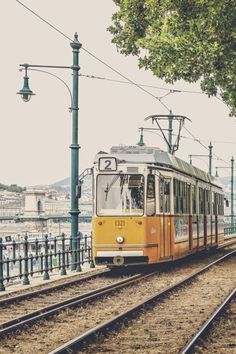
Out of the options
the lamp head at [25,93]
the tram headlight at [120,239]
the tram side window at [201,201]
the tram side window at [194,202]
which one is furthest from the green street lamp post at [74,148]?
the tram side window at [201,201]

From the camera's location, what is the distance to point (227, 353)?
906cm

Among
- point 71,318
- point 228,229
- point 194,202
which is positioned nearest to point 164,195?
point 194,202

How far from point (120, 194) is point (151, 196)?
80 cm

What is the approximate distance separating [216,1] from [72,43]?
5009 millimetres

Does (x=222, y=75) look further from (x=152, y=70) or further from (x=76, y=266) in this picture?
(x=76, y=266)

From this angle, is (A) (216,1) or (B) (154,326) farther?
(A) (216,1)

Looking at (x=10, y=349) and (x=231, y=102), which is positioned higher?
(x=231, y=102)

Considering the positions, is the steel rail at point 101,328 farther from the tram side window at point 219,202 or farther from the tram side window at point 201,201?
the tram side window at point 219,202

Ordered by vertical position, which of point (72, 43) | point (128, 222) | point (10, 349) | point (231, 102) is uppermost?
point (72, 43)

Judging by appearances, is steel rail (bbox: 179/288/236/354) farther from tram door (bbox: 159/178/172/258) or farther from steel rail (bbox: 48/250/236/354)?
tram door (bbox: 159/178/172/258)

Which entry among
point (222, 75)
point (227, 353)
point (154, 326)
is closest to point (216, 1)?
point (222, 75)

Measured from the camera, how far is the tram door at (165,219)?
20934 mm

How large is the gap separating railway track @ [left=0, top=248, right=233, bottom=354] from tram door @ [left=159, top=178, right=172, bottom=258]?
275 cm

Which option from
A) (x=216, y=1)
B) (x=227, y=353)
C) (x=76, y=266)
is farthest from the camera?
(x=76, y=266)
